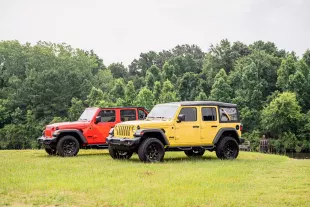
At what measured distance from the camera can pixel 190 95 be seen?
231 ft

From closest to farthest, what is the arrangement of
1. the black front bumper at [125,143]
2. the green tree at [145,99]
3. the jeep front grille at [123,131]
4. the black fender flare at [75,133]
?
the black front bumper at [125,143] < the jeep front grille at [123,131] < the black fender flare at [75,133] < the green tree at [145,99]

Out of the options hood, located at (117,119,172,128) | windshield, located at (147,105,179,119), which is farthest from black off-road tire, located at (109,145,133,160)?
windshield, located at (147,105,179,119)

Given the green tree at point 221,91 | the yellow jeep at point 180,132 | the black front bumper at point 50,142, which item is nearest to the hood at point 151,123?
the yellow jeep at point 180,132

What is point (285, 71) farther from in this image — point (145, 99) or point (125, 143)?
point (125, 143)

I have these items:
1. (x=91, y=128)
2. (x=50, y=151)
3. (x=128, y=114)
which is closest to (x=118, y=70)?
(x=128, y=114)

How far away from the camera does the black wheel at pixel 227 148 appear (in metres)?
17.4

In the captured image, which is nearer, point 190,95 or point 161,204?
point 161,204

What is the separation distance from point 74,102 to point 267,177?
5420 cm

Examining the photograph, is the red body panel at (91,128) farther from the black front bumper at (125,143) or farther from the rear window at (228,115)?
the rear window at (228,115)

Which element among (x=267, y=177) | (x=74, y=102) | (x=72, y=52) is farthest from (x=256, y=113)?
(x=267, y=177)

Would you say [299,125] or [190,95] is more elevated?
[190,95]

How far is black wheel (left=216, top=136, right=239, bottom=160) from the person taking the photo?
57.2 ft

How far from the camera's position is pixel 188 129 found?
16.8 m

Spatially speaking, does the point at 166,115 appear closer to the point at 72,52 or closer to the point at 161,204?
the point at 161,204
